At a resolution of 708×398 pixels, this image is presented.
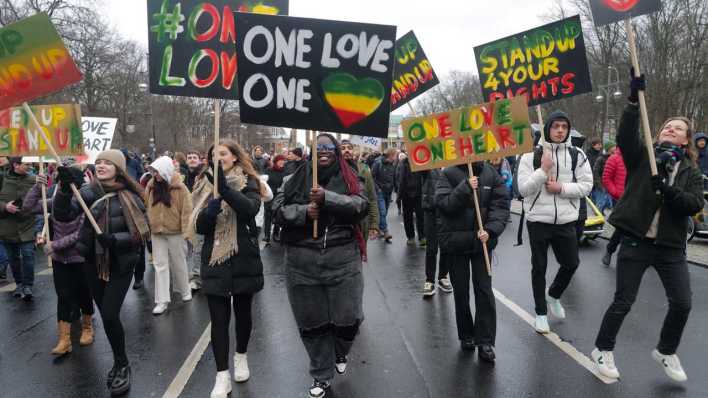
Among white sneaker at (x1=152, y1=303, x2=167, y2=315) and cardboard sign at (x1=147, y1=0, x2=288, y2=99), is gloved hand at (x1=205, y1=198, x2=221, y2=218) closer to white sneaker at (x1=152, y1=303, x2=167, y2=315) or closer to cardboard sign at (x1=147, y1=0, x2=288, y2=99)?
cardboard sign at (x1=147, y1=0, x2=288, y2=99)

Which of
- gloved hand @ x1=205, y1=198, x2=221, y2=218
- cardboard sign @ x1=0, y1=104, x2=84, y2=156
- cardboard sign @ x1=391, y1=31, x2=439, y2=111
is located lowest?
gloved hand @ x1=205, y1=198, x2=221, y2=218

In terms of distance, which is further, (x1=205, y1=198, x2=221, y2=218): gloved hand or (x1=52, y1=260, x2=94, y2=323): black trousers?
(x1=52, y1=260, x2=94, y2=323): black trousers

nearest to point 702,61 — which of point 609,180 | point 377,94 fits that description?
point 609,180

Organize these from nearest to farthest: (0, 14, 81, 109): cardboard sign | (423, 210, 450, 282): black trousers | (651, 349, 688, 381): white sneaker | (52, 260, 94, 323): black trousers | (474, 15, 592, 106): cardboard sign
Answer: (651, 349, 688, 381): white sneaker
(0, 14, 81, 109): cardboard sign
(52, 260, 94, 323): black trousers
(474, 15, 592, 106): cardboard sign
(423, 210, 450, 282): black trousers

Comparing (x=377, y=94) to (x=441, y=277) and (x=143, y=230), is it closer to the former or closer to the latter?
(x=143, y=230)

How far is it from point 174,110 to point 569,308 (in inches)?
2008

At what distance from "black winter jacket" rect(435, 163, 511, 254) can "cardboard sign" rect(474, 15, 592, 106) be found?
135 cm

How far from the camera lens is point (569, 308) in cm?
536

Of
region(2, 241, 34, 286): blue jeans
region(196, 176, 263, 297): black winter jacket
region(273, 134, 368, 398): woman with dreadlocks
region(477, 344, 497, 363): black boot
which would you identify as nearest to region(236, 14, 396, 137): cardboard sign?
region(273, 134, 368, 398): woman with dreadlocks

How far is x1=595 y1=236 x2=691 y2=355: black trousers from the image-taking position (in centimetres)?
352

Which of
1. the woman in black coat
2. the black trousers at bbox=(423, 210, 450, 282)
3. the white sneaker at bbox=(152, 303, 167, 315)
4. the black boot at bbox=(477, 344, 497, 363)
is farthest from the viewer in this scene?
the black trousers at bbox=(423, 210, 450, 282)

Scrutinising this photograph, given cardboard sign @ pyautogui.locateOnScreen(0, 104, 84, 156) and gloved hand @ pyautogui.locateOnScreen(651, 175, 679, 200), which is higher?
cardboard sign @ pyautogui.locateOnScreen(0, 104, 84, 156)

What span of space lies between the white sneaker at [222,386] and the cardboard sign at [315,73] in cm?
187

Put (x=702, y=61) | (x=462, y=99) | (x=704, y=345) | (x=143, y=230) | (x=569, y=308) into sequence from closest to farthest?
(x=143, y=230)
(x=704, y=345)
(x=569, y=308)
(x=702, y=61)
(x=462, y=99)
